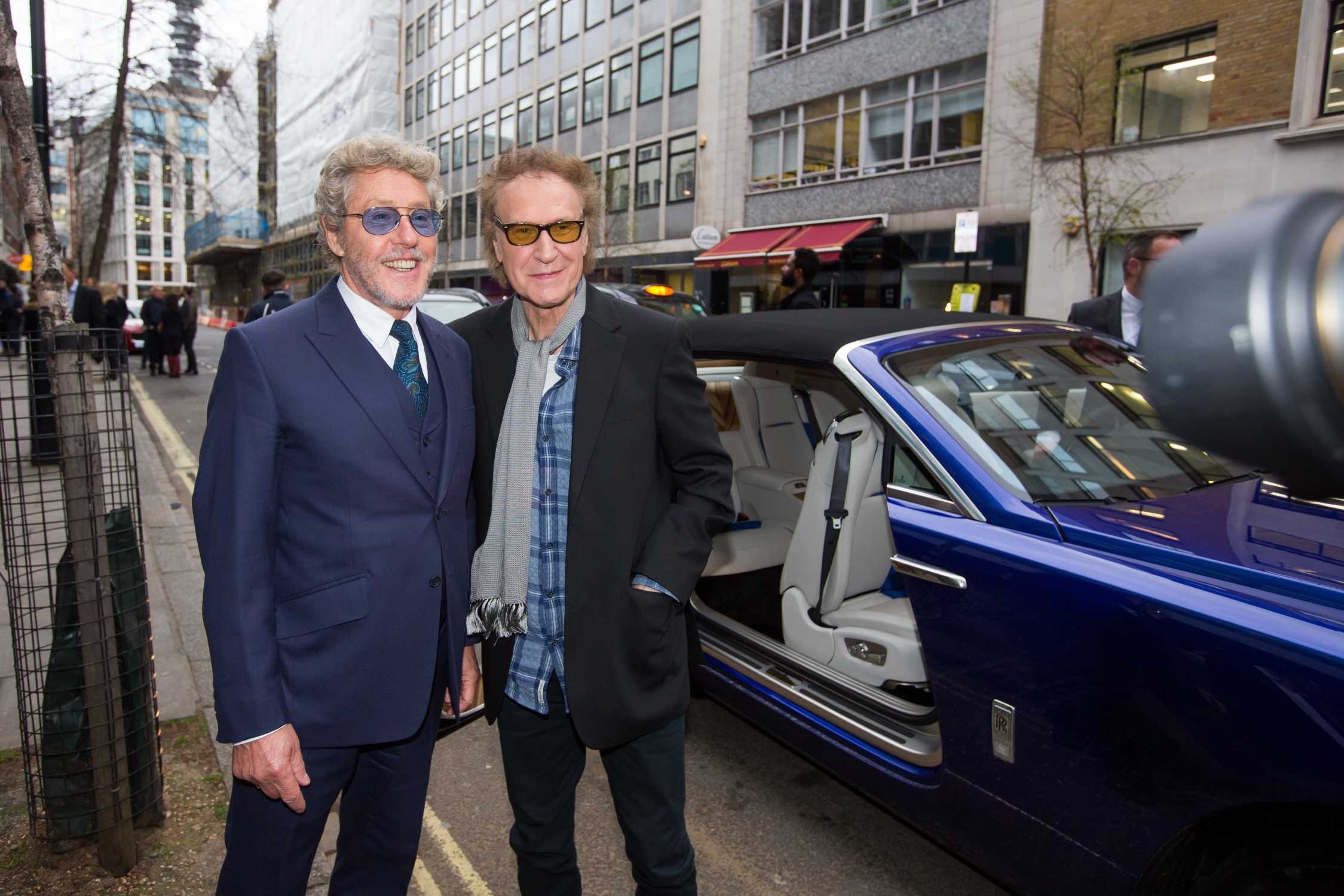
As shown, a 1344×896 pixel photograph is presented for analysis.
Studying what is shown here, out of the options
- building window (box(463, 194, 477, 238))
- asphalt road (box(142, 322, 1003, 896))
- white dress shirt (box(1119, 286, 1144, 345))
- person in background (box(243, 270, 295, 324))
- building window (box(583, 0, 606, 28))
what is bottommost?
asphalt road (box(142, 322, 1003, 896))

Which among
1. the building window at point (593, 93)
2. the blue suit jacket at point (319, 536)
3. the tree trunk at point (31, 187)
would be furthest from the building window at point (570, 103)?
the blue suit jacket at point (319, 536)

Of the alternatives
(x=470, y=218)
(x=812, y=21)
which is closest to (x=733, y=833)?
(x=812, y=21)

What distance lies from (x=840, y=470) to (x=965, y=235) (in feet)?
41.3

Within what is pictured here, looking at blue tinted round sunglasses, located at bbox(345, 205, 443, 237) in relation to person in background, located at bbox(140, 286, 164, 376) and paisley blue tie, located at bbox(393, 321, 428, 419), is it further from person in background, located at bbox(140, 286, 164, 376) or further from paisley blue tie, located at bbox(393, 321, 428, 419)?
person in background, located at bbox(140, 286, 164, 376)

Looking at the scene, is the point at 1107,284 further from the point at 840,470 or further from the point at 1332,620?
the point at 1332,620

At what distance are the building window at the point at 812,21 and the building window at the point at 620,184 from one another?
676 cm

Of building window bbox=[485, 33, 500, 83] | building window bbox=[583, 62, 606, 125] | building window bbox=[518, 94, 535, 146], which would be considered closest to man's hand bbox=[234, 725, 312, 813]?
building window bbox=[583, 62, 606, 125]

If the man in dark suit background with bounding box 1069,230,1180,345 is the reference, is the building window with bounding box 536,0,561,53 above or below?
above

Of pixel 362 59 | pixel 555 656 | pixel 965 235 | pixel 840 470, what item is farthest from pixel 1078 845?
pixel 362 59

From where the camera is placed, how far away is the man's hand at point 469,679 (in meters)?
2.16

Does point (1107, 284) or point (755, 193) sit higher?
point (755, 193)

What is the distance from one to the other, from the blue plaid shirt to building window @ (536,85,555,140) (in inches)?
1464

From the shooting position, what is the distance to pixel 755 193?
2578 centimetres

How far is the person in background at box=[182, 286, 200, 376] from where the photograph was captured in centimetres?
1811
